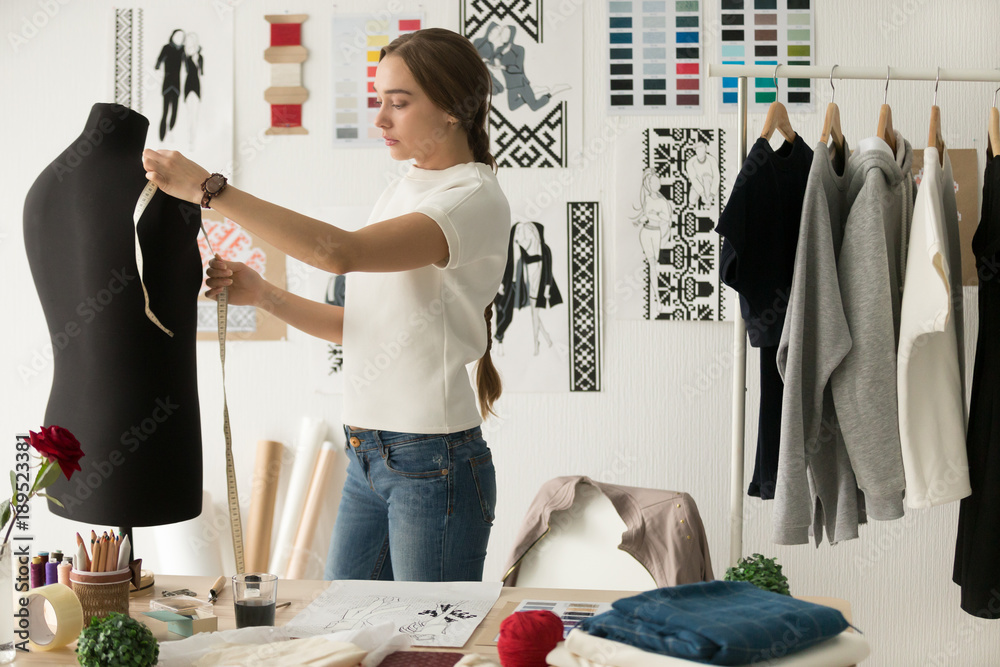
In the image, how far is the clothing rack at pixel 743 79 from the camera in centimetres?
242

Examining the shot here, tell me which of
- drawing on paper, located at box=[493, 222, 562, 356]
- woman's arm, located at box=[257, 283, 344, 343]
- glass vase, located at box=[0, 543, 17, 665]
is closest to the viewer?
glass vase, located at box=[0, 543, 17, 665]

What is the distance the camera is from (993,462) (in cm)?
241

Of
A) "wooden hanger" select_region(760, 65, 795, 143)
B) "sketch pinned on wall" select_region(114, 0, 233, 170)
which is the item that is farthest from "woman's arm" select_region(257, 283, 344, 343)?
"sketch pinned on wall" select_region(114, 0, 233, 170)

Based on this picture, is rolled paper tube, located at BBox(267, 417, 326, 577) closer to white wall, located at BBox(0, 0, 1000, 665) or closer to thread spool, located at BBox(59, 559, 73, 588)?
white wall, located at BBox(0, 0, 1000, 665)

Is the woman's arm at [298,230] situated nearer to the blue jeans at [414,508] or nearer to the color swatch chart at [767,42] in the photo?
the blue jeans at [414,508]

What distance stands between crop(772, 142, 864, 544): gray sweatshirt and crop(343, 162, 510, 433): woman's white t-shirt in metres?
0.96

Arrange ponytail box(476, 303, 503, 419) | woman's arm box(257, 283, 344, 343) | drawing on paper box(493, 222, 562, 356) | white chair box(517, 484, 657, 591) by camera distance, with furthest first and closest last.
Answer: drawing on paper box(493, 222, 562, 356) → white chair box(517, 484, 657, 591) → ponytail box(476, 303, 503, 419) → woman's arm box(257, 283, 344, 343)

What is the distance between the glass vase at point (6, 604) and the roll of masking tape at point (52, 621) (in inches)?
1.0

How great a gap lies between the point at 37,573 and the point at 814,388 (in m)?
1.83

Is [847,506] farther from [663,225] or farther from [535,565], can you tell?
[663,225]

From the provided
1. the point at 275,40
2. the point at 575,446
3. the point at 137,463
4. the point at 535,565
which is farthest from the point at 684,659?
the point at 275,40

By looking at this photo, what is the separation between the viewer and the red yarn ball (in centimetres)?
114

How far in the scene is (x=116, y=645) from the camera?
1155 millimetres

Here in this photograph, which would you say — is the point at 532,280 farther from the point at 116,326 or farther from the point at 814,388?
the point at 116,326
